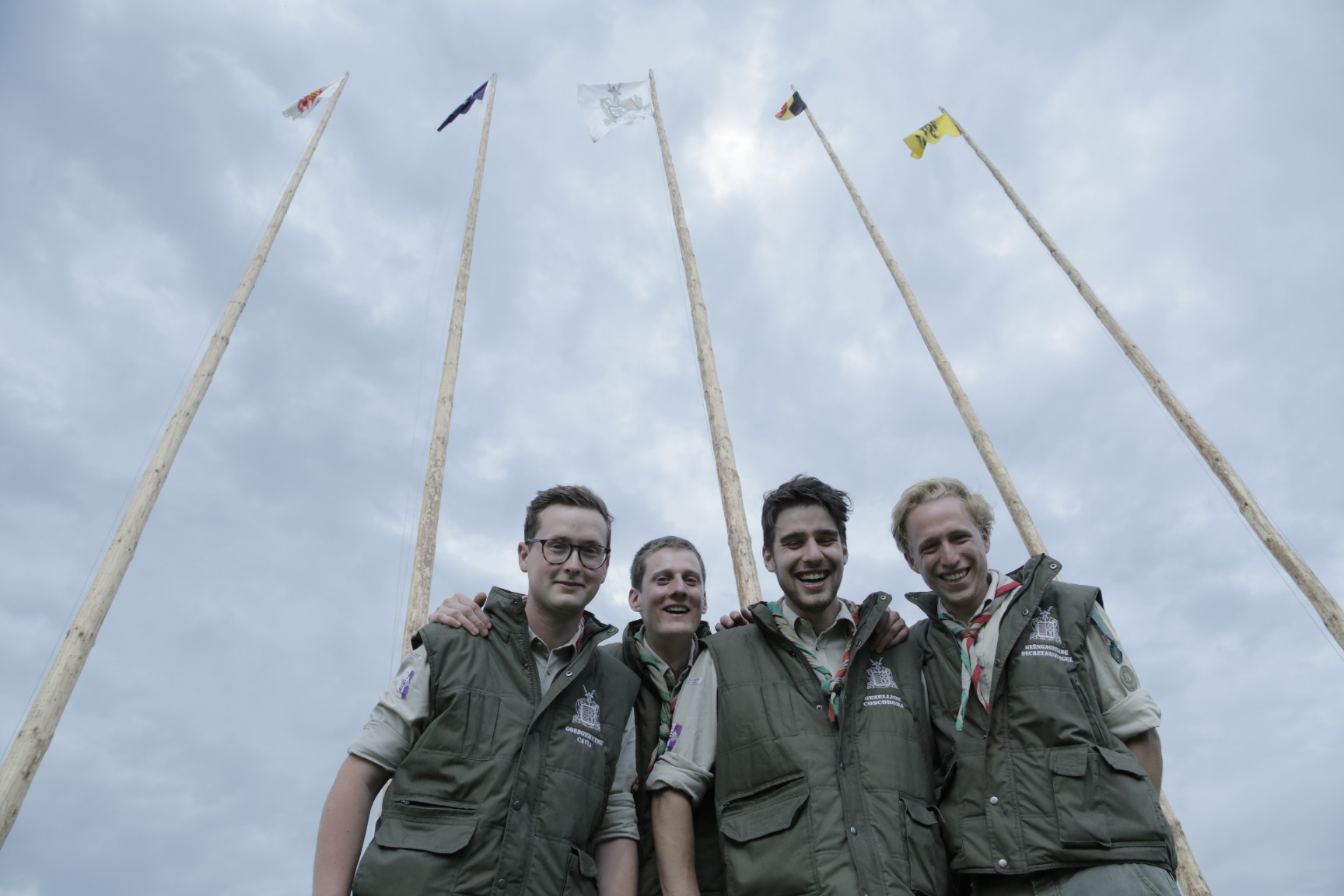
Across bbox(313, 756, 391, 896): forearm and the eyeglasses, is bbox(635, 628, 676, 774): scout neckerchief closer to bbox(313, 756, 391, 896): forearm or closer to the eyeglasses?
the eyeglasses

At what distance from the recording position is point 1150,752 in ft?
8.99

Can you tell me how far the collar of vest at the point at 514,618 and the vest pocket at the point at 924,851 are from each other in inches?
50.4

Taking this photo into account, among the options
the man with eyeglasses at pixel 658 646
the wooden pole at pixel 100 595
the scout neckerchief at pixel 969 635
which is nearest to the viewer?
the scout neckerchief at pixel 969 635

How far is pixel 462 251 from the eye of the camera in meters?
10.6

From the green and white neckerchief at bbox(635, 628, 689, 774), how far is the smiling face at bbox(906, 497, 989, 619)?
1.22m

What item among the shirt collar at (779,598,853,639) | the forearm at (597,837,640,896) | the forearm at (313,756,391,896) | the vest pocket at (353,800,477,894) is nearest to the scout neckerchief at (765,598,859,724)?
the shirt collar at (779,598,853,639)

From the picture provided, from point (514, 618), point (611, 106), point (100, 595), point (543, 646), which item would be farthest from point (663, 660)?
point (611, 106)

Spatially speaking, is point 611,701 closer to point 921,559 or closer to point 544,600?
point 544,600

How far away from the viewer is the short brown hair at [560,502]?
3.18m

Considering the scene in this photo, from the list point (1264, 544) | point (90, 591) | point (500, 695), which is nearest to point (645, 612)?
point (500, 695)

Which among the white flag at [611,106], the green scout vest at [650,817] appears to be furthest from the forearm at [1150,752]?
the white flag at [611,106]

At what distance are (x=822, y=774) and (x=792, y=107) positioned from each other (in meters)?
14.5

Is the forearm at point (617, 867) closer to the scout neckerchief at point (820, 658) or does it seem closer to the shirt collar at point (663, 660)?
the shirt collar at point (663, 660)

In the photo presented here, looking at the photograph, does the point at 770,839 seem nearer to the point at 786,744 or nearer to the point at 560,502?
the point at 786,744
